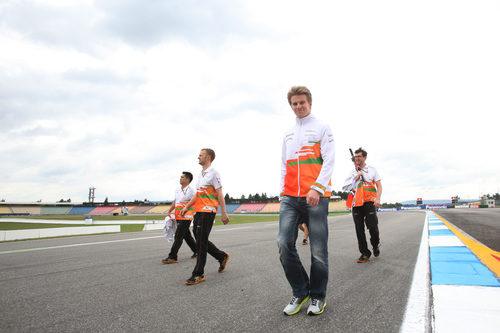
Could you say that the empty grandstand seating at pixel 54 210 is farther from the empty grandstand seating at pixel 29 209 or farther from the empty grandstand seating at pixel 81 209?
the empty grandstand seating at pixel 81 209

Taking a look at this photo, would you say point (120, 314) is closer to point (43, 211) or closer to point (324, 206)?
point (324, 206)

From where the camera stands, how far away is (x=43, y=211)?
8831cm

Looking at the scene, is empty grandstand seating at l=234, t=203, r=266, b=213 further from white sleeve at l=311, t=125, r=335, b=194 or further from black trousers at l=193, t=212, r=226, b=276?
white sleeve at l=311, t=125, r=335, b=194

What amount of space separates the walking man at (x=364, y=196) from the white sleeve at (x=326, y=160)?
2.78 m

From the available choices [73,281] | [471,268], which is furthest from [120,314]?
[471,268]

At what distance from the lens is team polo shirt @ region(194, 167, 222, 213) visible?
4023 millimetres

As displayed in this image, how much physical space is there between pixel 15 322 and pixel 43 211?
107 m

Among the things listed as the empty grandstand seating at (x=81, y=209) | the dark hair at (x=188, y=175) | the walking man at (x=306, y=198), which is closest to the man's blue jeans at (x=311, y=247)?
the walking man at (x=306, y=198)

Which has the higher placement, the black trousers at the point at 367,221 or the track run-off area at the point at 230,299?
the black trousers at the point at 367,221

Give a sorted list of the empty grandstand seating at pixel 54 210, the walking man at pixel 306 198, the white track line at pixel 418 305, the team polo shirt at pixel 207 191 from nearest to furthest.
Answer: the white track line at pixel 418 305, the walking man at pixel 306 198, the team polo shirt at pixel 207 191, the empty grandstand seating at pixel 54 210

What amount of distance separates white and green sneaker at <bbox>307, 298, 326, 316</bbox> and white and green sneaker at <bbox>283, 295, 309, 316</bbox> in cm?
11

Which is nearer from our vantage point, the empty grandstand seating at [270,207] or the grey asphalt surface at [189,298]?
the grey asphalt surface at [189,298]

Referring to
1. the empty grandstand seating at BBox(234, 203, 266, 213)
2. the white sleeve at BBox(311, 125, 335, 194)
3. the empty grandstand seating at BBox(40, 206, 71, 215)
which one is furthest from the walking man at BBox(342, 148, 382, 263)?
the empty grandstand seating at BBox(40, 206, 71, 215)

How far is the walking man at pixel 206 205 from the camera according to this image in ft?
12.7
